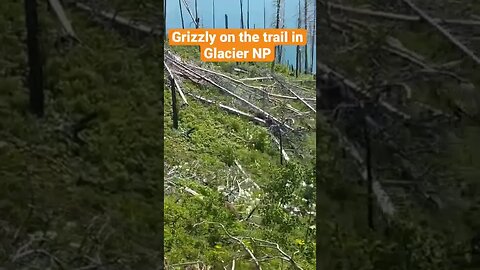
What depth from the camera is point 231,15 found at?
2.38 meters

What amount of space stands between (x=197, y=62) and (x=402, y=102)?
0.66 metres

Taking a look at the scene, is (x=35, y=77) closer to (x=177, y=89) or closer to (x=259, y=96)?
(x=177, y=89)

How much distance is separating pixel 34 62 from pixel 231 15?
0.64 metres

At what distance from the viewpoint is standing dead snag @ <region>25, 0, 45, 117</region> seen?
2332 millimetres

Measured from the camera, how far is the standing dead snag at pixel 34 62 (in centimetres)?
233

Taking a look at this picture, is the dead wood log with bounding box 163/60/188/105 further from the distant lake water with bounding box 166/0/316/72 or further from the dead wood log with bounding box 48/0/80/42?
the dead wood log with bounding box 48/0/80/42

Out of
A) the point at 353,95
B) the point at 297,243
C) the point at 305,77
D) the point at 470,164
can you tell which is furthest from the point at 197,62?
the point at 470,164

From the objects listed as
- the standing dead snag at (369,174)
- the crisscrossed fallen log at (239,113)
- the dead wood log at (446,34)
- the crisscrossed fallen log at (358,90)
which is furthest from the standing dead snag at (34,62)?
the dead wood log at (446,34)

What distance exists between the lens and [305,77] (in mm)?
2389

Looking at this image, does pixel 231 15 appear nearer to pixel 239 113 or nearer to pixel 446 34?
pixel 239 113

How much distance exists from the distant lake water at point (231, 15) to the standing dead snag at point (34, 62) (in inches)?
16.3

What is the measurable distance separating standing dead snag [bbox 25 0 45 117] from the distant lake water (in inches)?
16.3

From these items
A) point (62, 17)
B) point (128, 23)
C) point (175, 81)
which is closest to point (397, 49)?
point (175, 81)

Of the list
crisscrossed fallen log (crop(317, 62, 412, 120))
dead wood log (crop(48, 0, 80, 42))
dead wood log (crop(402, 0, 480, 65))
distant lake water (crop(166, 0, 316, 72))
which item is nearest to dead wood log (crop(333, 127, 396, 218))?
crisscrossed fallen log (crop(317, 62, 412, 120))
